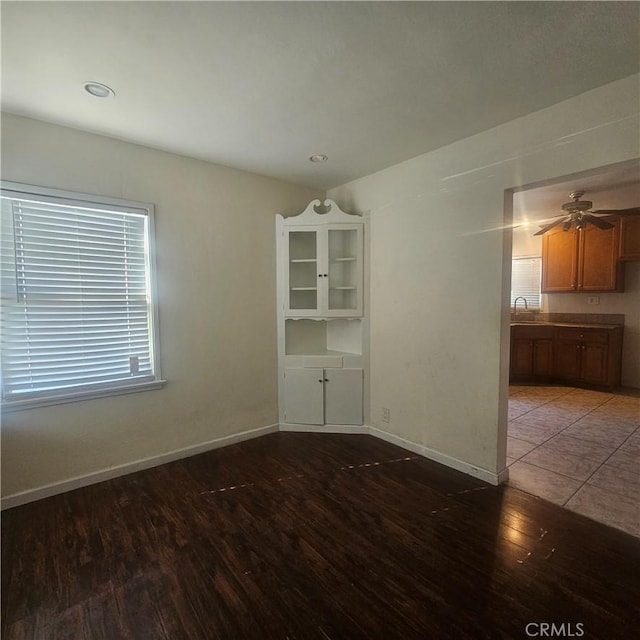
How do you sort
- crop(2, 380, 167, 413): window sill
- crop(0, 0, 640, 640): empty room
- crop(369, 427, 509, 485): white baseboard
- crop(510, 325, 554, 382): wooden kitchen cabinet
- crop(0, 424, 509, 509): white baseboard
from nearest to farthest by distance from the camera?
crop(0, 0, 640, 640): empty room
crop(2, 380, 167, 413): window sill
crop(0, 424, 509, 509): white baseboard
crop(369, 427, 509, 485): white baseboard
crop(510, 325, 554, 382): wooden kitchen cabinet

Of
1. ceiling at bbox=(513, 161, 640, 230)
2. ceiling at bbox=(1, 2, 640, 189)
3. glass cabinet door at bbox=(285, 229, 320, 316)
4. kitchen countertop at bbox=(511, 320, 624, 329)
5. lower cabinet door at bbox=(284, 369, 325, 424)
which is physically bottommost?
lower cabinet door at bbox=(284, 369, 325, 424)

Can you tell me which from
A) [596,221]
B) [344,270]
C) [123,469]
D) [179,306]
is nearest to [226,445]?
[123,469]

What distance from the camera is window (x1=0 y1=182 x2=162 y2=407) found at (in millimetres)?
2215

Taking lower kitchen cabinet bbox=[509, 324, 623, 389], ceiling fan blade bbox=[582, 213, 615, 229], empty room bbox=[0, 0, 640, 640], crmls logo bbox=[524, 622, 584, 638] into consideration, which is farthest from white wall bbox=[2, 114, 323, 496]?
lower kitchen cabinet bbox=[509, 324, 623, 389]

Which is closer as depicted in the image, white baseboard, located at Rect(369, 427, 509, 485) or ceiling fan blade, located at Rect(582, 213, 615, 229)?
white baseboard, located at Rect(369, 427, 509, 485)

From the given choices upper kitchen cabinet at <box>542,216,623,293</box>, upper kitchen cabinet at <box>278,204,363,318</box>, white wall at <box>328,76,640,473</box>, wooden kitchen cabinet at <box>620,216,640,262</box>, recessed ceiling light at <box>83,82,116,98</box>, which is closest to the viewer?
recessed ceiling light at <box>83,82,116,98</box>

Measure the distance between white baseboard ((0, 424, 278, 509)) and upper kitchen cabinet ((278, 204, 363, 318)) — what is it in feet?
4.26

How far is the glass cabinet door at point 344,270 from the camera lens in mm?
3373

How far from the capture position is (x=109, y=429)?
259 centimetres

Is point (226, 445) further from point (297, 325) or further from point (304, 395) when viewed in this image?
point (297, 325)

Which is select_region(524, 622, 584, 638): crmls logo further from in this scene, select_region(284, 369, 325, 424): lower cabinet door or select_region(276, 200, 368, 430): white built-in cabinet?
select_region(284, 369, 325, 424): lower cabinet door

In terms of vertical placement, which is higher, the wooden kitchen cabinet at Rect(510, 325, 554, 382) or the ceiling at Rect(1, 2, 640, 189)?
the ceiling at Rect(1, 2, 640, 189)

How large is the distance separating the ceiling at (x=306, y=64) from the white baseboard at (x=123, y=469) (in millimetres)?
2540

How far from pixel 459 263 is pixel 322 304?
1.35 meters
